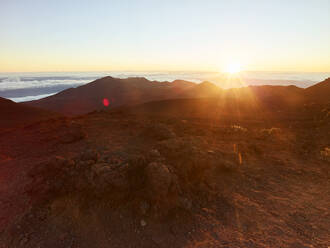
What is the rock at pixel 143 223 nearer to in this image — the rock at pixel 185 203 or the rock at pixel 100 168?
the rock at pixel 185 203

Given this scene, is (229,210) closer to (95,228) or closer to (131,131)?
(95,228)

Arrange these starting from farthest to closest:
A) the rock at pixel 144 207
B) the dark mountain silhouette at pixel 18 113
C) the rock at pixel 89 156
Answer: the dark mountain silhouette at pixel 18 113
the rock at pixel 89 156
the rock at pixel 144 207

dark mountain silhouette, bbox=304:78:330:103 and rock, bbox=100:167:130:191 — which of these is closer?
rock, bbox=100:167:130:191

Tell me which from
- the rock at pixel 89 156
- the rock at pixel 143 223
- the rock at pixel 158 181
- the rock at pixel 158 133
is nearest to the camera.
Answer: the rock at pixel 143 223

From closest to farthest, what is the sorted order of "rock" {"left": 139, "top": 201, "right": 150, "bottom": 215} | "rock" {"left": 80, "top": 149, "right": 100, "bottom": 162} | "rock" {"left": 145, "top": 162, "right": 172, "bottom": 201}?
"rock" {"left": 139, "top": 201, "right": 150, "bottom": 215} → "rock" {"left": 145, "top": 162, "right": 172, "bottom": 201} → "rock" {"left": 80, "top": 149, "right": 100, "bottom": 162}

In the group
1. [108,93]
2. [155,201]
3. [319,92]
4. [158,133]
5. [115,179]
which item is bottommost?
[108,93]

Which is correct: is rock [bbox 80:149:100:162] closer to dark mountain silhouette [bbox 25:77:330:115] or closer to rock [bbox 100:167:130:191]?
rock [bbox 100:167:130:191]

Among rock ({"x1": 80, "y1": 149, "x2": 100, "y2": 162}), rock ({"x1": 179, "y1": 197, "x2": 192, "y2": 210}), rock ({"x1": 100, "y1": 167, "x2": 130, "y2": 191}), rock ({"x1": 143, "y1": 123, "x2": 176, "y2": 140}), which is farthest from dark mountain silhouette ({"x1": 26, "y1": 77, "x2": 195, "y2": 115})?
rock ({"x1": 179, "y1": 197, "x2": 192, "y2": 210})

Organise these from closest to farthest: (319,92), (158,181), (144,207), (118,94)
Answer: (144,207) < (158,181) < (319,92) < (118,94)

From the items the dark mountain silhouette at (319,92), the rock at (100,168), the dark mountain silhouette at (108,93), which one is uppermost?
the rock at (100,168)

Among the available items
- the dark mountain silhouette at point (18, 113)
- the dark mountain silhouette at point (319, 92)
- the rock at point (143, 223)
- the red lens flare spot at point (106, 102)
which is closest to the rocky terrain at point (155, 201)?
the rock at point (143, 223)

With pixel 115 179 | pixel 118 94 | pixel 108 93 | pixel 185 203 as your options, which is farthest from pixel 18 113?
pixel 108 93

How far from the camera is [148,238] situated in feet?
11.4

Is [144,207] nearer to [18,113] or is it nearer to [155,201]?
[155,201]
